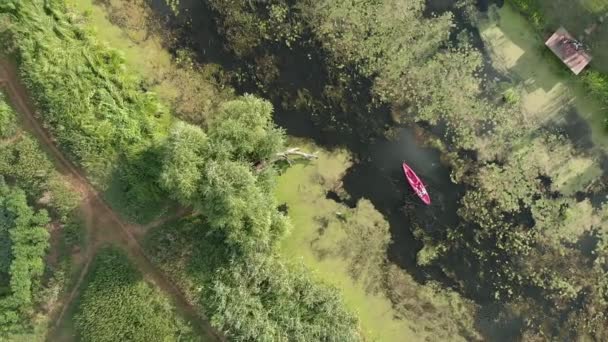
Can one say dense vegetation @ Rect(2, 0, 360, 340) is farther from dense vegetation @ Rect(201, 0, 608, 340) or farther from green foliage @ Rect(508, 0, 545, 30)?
green foliage @ Rect(508, 0, 545, 30)

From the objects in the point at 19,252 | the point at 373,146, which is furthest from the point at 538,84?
the point at 19,252

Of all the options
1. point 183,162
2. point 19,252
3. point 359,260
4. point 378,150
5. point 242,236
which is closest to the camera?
point 183,162

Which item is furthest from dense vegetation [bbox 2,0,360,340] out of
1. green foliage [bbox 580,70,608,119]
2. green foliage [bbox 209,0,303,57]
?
green foliage [bbox 580,70,608,119]

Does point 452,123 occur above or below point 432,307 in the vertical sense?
above

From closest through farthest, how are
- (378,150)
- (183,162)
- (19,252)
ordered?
(183,162) → (19,252) → (378,150)

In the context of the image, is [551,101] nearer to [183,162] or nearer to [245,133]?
[245,133]

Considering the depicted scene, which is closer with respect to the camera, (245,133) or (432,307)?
(245,133)

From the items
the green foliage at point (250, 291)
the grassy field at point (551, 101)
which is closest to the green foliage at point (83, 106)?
the green foliage at point (250, 291)

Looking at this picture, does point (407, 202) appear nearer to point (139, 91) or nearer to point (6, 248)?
Result: point (139, 91)
